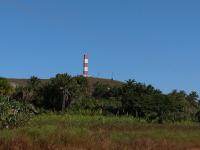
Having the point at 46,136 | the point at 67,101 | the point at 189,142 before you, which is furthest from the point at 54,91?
the point at 46,136

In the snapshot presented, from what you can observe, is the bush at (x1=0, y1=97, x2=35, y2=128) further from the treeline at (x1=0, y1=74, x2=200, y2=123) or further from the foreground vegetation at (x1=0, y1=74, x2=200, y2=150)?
the treeline at (x1=0, y1=74, x2=200, y2=123)

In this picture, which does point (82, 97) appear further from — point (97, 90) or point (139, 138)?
point (139, 138)

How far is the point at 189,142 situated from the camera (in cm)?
3231

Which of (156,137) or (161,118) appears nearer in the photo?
(156,137)

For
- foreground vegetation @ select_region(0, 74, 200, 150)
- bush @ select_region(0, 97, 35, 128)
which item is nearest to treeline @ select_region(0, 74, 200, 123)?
foreground vegetation @ select_region(0, 74, 200, 150)

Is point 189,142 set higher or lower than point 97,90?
lower

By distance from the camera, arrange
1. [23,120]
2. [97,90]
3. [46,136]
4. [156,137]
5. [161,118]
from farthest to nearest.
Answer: [97,90], [161,118], [23,120], [156,137], [46,136]

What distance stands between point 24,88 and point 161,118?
70.6 feet

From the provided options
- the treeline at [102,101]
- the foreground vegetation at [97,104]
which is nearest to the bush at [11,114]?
the foreground vegetation at [97,104]

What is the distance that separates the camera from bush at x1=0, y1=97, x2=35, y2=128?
45875mm

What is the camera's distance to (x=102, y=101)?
83375 millimetres

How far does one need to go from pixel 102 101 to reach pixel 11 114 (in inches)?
1459

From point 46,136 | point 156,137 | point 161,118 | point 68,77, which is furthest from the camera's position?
point 68,77

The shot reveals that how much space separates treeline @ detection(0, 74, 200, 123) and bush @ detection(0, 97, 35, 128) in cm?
2427
